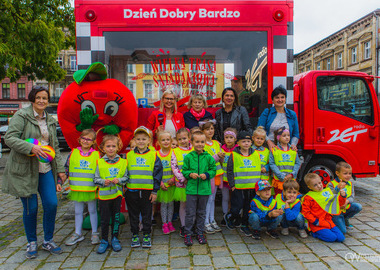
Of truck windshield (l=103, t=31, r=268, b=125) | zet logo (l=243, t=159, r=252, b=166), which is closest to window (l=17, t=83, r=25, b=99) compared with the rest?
truck windshield (l=103, t=31, r=268, b=125)

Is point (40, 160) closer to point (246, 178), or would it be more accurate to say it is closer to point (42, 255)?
point (42, 255)

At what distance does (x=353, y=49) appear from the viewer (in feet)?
90.1

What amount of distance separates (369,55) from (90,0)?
27920 millimetres

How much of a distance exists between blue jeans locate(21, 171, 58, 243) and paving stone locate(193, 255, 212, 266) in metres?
1.55

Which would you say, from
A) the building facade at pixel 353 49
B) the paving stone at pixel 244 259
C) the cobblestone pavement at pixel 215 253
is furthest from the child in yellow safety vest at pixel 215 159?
the building facade at pixel 353 49

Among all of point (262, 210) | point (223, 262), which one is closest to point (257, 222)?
point (262, 210)

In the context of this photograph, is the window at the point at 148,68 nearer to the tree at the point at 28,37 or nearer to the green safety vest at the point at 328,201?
the green safety vest at the point at 328,201

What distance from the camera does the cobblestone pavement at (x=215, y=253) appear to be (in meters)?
2.78

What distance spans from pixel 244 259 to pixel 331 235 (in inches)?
43.2

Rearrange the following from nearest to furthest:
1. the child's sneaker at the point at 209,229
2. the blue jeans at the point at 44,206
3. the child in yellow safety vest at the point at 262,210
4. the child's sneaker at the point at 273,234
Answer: the blue jeans at the point at 44,206 → the child in yellow safety vest at the point at 262,210 → the child's sneaker at the point at 273,234 → the child's sneaker at the point at 209,229

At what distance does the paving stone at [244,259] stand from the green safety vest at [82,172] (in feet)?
5.52

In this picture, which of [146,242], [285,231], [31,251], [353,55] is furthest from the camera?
[353,55]

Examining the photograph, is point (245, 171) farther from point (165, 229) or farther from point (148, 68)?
point (148, 68)

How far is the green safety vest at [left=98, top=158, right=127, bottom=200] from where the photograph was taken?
10.2 ft
